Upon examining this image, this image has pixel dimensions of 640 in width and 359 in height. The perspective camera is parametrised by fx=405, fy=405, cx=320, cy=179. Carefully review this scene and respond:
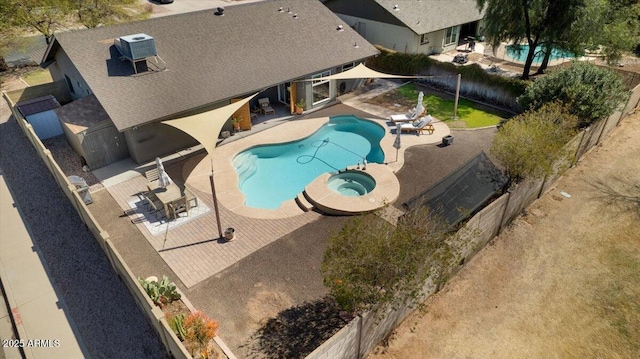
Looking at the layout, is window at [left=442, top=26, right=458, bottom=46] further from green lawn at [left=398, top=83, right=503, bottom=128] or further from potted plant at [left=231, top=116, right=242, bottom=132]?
potted plant at [left=231, top=116, right=242, bottom=132]

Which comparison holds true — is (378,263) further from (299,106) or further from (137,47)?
(299,106)

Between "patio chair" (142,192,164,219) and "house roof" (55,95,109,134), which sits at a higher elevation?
"house roof" (55,95,109,134)

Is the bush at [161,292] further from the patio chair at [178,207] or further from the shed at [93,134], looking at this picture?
the shed at [93,134]

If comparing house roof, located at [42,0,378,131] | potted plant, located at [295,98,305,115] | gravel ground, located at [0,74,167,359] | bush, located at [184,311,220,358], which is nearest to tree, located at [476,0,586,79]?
house roof, located at [42,0,378,131]

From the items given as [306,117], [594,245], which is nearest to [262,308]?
[594,245]

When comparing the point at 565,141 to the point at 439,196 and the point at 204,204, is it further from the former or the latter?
the point at 204,204

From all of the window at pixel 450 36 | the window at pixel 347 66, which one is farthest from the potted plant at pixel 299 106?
the window at pixel 450 36
